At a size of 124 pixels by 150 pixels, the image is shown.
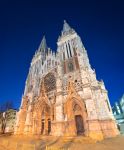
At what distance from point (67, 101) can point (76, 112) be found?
2.30 metres

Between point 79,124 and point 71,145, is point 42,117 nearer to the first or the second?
point 79,124

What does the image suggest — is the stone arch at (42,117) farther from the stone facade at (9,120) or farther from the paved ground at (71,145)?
the stone facade at (9,120)

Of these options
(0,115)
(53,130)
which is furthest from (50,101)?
(0,115)

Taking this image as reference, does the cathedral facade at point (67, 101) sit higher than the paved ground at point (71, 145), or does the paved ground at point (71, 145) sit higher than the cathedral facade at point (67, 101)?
the cathedral facade at point (67, 101)

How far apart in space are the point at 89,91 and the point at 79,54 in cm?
940

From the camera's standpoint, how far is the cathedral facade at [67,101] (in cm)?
1578

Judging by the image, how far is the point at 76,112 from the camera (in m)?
18.4

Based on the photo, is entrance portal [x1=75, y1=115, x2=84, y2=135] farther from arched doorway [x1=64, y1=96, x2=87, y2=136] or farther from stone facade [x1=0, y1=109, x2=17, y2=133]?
stone facade [x1=0, y1=109, x2=17, y2=133]

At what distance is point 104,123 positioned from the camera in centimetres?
1509

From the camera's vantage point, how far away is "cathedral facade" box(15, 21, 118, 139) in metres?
15.8

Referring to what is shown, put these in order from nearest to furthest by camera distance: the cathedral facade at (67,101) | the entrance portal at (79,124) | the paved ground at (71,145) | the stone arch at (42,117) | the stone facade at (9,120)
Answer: the paved ground at (71,145)
the cathedral facade at (67,101)
the entrance portal at (79,124)
the stone arch at (42,117)
the stone facade at (9,120)

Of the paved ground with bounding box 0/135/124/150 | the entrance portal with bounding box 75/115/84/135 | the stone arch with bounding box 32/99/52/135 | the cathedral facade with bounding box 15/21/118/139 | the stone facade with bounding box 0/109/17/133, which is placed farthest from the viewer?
the stone facade with bounding box 0/109/17/133

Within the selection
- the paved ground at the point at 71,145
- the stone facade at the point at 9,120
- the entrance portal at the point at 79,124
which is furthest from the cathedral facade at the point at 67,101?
the stone facade at the point at 9,120

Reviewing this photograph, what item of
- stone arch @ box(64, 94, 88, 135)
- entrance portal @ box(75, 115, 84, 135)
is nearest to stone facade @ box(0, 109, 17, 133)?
stone arch @ box(64, 94, 88, 135)
